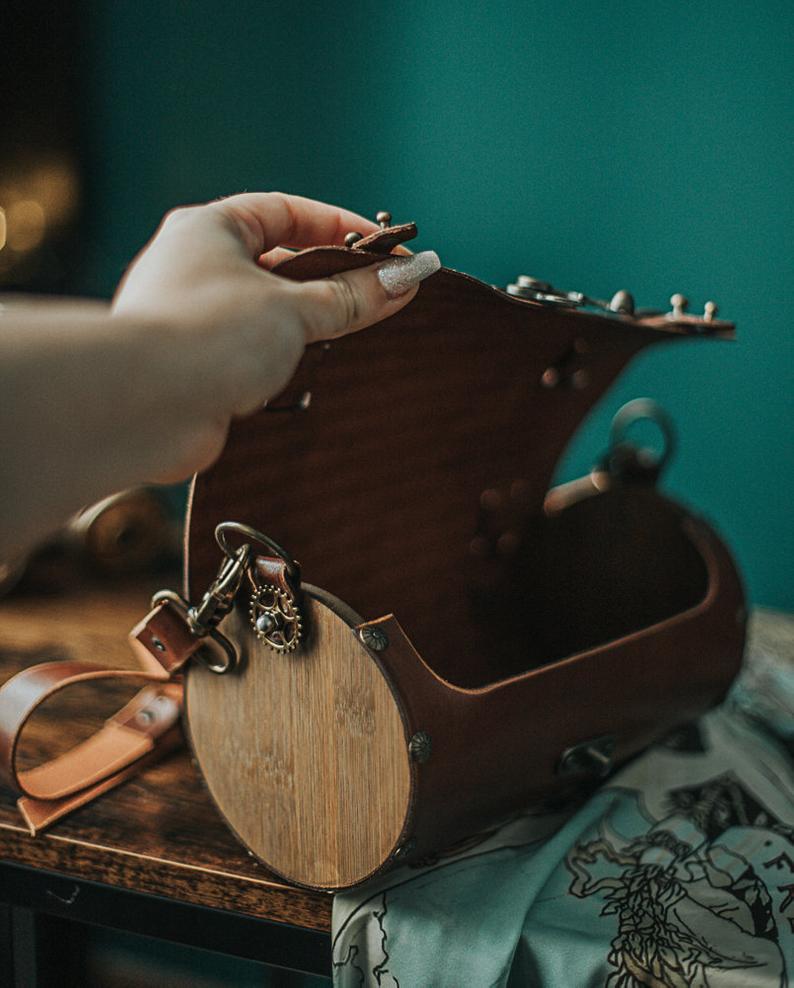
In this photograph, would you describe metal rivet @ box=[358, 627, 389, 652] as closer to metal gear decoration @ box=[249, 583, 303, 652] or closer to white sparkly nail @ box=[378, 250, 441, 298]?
metal gear decoration @ box=[249, 583, 303, 652]

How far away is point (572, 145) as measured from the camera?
4.31 ft

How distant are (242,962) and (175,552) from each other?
707 mm

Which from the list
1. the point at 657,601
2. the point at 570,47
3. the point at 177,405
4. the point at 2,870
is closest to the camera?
the point at 177,405

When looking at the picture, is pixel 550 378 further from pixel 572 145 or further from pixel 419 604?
pixel 572 145

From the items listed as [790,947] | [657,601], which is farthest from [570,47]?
[790,947]

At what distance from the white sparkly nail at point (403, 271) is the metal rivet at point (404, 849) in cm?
29

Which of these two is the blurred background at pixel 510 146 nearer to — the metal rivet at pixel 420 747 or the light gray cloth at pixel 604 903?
the light gray cloth at pixel 604 903

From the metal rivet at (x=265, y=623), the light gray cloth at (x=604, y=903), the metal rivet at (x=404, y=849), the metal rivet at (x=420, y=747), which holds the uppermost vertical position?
the metal rivet at (x=265, y=623)

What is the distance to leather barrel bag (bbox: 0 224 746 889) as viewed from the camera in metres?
0.51

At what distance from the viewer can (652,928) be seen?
1.76 feet

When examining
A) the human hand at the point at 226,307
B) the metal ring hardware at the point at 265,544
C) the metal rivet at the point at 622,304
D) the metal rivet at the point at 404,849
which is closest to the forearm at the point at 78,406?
the human hand at the point at 226,307

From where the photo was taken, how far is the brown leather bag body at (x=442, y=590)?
51cm

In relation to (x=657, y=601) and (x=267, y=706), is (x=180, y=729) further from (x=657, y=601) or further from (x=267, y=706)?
(x=657, y=601)

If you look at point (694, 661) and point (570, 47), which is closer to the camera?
point (694, 661)
